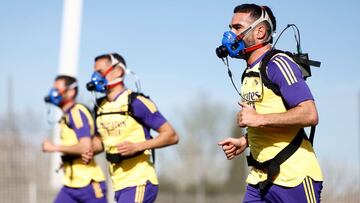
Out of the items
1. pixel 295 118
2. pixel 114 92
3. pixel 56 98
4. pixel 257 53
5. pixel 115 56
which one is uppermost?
pixel 257 53

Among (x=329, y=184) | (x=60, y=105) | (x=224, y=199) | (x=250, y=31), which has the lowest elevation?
(x=224, y=199)

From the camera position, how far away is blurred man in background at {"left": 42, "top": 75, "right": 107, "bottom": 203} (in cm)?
865

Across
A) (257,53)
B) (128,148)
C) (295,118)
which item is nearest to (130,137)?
(128,148)

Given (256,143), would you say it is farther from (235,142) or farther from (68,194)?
(68,194)

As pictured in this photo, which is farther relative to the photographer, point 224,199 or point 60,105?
point 224,199

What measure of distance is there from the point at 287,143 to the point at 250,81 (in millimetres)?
556

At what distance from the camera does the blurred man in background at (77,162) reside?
8.65 m

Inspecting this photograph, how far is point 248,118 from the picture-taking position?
475 cm

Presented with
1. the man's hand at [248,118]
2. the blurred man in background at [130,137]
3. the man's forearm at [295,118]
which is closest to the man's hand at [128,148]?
the blurred man in background at [130,137]

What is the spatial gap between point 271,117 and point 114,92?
3.24 m

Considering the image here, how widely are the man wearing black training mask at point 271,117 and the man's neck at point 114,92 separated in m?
2.48

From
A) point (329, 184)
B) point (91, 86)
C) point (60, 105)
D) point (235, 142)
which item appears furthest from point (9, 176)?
point (235, 142)

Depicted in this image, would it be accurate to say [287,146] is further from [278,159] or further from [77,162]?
[77,162]

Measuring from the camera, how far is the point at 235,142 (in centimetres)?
537
